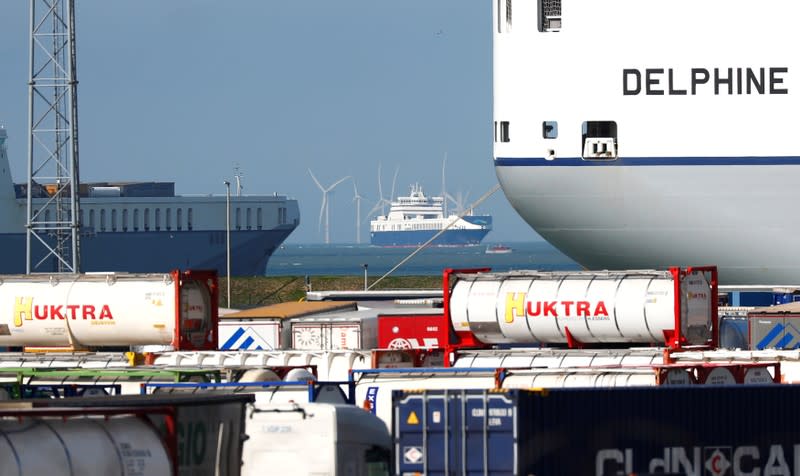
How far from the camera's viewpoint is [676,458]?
63.6 ft

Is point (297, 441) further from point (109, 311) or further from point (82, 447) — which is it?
point (109, 311)

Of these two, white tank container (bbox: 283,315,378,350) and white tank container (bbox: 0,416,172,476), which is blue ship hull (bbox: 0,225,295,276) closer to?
white tank container (bbox: 283,315,378,350)

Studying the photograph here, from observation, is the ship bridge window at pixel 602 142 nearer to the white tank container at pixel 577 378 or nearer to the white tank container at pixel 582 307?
the white tank container at pixel 582 307

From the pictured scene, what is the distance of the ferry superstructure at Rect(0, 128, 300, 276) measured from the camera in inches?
6339

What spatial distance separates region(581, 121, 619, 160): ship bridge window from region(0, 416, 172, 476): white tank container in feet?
94.7

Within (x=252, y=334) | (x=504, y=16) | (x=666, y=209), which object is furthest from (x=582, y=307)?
(x=504, y=16)

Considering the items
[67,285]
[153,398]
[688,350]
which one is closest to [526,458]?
[153,398]

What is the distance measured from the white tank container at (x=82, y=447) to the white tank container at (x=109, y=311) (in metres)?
20.4

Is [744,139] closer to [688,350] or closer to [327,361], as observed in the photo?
[688,350]

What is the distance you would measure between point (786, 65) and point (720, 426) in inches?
1051

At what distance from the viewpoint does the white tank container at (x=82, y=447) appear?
1588cm

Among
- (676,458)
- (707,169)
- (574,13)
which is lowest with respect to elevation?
(676,458)

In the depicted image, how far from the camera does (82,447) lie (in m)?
16.4

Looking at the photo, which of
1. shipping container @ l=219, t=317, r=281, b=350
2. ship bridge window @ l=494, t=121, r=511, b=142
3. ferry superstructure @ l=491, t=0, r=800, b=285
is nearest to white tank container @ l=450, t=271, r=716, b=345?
ferry superstructure @ l=491, t=0, r=800, b=285
